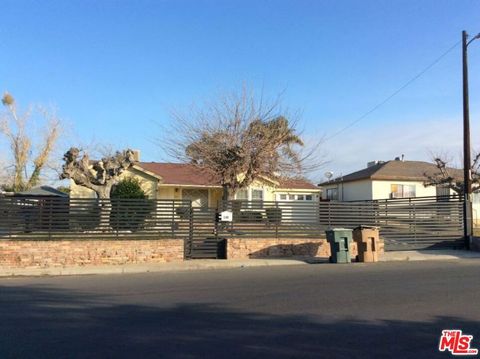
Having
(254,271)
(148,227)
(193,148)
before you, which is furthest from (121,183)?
(254,271)

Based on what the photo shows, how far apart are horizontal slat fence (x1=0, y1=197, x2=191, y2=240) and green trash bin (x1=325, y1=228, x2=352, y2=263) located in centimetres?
484

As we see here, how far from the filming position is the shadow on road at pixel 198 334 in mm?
5793

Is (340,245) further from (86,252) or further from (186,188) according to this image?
Result: (186,188)

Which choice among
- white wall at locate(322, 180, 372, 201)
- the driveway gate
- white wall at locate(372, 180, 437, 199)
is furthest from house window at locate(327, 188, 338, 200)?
the driveway gate

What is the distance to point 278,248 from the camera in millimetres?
17797

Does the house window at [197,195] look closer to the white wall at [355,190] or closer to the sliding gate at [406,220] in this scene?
the white wall at [355,190]

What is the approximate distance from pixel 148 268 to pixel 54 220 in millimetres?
3567

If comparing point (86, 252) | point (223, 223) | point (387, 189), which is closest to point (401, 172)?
point (387, 189)

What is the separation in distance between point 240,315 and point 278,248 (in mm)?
10096

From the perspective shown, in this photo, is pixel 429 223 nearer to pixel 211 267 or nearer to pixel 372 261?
pixel 372 261

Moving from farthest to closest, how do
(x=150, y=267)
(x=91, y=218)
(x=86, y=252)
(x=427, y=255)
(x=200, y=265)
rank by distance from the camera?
(x=427, y=255)
(x=91, y=218)
(x=86, y=252)
(x=200, y=265)
(x=150, y=267)

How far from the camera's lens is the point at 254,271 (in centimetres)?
1416

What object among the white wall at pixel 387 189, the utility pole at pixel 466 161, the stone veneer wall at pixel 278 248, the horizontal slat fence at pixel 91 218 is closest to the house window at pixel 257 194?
the white wall at pixel 387 189

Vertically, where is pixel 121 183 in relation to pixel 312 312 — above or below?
above
